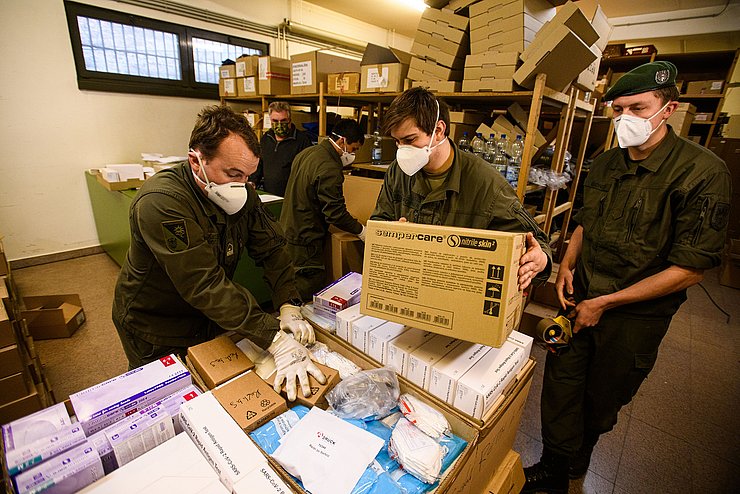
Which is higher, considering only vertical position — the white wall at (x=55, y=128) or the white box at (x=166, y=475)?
the white wall at (x=55, y=128)

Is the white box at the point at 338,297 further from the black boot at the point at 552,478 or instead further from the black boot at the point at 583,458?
the black boot at the point at 583,458

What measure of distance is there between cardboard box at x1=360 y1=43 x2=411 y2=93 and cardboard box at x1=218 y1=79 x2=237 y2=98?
6.78 ft

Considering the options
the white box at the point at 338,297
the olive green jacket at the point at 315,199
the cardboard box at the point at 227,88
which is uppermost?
the cardboard box at the point at 227,88

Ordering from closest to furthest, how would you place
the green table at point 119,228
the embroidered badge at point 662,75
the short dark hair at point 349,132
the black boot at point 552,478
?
1. the embroidered badge at point 662,75
2. the black boot at point 552,478
3. the short dark hair at point 349,132
4. the green table at point 119,228

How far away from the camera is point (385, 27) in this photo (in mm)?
6266

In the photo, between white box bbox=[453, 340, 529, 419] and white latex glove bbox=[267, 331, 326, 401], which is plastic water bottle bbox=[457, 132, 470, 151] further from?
white latex glove bbox=[267, 331, 326, 401]

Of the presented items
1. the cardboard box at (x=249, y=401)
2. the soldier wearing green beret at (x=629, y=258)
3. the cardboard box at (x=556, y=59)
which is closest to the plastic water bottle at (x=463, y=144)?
the cardboard box at (x=556, y=59)

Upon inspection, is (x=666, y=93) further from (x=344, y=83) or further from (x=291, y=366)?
(x=344, y=83)

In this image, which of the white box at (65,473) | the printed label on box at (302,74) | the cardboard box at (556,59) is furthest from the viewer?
the printed label on box at (302,74)

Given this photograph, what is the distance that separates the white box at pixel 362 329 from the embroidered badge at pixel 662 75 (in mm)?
1202

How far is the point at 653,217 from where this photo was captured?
1.21 metres

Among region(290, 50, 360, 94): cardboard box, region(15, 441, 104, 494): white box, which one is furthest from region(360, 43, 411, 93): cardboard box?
region(15, 441, 104, 494): white box

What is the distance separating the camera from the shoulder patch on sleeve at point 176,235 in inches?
39.3

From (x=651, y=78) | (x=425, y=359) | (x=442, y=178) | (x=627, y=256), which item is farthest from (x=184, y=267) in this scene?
(x=651, y=78)
